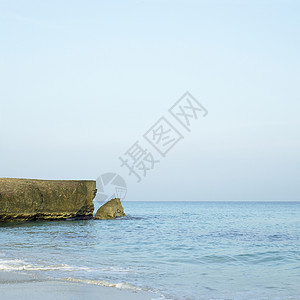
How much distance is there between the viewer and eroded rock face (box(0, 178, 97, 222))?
35338 millimetres

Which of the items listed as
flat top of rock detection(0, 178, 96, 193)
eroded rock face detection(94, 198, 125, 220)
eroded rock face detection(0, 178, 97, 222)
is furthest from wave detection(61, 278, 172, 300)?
eroded rock face detection(94, 198, 125, 220)

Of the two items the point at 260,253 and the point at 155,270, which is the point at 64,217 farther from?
the point at 155,270

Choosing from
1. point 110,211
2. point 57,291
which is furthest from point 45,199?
Result: point 57,291

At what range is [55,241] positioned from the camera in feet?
71.0

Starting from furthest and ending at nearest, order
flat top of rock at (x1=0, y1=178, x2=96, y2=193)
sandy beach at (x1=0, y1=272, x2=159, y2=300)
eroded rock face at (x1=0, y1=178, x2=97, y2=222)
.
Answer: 1. flat top of rock at (x1=0, y1=178, x2=96, y2=193)
2. eroded rock face at (x1=0, y1=178, x2=97, y2=222)
3. sandy beach at (x1=0, y1=272, x2=159, y2=300)

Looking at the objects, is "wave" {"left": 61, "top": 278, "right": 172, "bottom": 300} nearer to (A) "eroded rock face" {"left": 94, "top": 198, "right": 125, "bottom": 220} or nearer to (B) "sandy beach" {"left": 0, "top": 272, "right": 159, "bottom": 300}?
(B) "sandy beach" {"left": 0, "top": 272, "right": 159, "bottom": 300}

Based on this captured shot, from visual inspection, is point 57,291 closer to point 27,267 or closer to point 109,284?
point 109,284

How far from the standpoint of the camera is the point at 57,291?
8.84 metres

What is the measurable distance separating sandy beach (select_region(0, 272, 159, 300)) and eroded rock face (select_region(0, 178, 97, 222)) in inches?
1037

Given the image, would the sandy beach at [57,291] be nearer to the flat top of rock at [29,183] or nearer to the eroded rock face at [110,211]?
the flat top of rock at [29,183]

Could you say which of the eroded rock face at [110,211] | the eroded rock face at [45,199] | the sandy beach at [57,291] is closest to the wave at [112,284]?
the sandy beach at [57,291]

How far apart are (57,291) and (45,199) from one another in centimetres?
3069

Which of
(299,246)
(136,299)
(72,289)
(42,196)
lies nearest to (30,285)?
(72,289)

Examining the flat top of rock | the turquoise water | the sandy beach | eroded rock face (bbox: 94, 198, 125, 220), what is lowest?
the turquoise water
